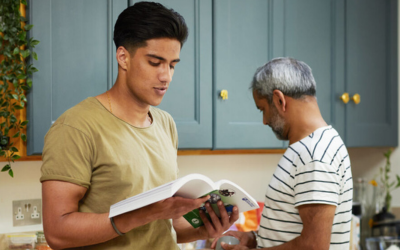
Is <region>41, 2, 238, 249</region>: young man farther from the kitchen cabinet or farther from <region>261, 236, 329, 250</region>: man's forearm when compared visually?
the kitchen cabinet

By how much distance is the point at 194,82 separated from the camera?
1.79m

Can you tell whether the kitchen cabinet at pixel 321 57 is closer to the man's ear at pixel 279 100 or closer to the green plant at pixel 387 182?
the green plant at pixel 387 182

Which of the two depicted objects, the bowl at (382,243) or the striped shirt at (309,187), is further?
the bowl at (382,243)

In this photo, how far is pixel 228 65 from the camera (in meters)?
1.85

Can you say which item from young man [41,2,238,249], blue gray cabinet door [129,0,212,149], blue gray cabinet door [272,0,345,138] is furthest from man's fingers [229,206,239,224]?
blue gray cabinet door [272,0,345,138]

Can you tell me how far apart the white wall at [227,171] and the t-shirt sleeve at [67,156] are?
968mm

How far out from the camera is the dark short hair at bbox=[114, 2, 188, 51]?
1.09 metres

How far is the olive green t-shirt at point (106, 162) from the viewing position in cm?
98

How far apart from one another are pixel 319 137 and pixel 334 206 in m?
0.19

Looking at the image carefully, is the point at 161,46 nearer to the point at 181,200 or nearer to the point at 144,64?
the point at 144,64

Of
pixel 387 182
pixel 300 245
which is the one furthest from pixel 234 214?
pixel 387 182

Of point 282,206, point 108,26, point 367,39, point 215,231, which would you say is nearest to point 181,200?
point 215,231

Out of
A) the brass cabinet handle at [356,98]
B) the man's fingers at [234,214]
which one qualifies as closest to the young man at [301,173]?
the man's fingers at [234,214]

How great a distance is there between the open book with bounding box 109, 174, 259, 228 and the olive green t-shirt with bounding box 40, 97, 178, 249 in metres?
0.13
